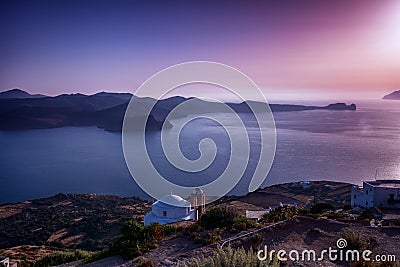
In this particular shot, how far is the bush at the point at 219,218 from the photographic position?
546 cm

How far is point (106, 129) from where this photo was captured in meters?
64.7

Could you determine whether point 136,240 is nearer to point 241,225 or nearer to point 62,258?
point 241,225

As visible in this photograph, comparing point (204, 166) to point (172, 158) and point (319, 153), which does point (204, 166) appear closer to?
point (172, 158)

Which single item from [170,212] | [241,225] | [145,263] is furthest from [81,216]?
[145,263]

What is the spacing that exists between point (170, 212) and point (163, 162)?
2459cm

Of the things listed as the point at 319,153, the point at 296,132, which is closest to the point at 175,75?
the point at 319,153

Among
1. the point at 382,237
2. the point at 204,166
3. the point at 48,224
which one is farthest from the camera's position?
the point at 204,166

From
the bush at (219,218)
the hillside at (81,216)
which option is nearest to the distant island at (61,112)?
the hillside at (81,216)

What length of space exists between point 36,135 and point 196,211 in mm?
58430

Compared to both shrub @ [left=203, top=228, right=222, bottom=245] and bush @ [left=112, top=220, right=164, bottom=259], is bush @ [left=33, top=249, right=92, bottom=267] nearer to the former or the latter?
bush @ [left=112, top=220, right=164, bottom=259]

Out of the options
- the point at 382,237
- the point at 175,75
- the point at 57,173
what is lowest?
the point at 57,173
